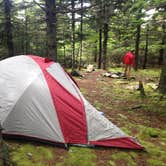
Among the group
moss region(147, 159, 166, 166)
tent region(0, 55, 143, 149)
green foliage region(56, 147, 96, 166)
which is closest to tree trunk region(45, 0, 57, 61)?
tent region(0, 55, 143, 149)

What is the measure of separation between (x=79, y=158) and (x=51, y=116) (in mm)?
1037

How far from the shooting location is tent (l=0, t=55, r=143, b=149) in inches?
183

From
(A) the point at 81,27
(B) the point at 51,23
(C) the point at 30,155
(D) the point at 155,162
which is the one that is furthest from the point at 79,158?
(A) the point at 81,27

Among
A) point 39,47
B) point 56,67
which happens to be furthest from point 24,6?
point 39,47

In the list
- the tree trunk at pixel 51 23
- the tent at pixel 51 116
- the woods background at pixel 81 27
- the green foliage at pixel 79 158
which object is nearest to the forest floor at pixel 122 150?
the green foliage at pixel 79 158

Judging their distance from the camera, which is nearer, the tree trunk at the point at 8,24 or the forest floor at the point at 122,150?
the forest floor at the point at 122,150

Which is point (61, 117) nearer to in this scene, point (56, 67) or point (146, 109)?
point (56, 67)

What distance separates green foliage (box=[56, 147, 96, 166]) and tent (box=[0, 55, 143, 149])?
0.20 m

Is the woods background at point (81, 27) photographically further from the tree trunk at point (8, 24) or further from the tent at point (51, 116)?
the tent at point (51, 116)

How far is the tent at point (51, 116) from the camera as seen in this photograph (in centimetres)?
466

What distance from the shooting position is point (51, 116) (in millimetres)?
4730

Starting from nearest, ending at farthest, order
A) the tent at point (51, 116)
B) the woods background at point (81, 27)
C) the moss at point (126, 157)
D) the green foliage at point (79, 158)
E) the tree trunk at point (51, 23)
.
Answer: the green foliage at point (79, 158) < the moss at point (126, 157) < the tent at point (51, 116) < the tree trunk at point (51, 23) < the woods background at point (81, 27)

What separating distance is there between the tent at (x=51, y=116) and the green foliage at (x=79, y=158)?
197 millimetres

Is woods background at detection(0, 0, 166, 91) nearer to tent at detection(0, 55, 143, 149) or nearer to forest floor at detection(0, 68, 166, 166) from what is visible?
forest floor at detection(0, 68, 166, 166)
